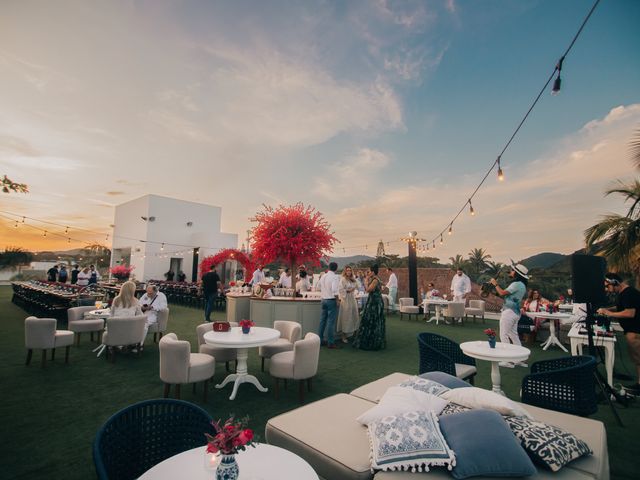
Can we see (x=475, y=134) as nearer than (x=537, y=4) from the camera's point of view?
No

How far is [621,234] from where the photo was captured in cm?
734

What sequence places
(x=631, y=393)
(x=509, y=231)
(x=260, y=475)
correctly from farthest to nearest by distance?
1. (x=509, y=231)
2. (x=631, y=393)
3. (x=260, y=475)

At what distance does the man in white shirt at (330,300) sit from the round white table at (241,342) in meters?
2.39

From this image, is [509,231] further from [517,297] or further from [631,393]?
[631,393]

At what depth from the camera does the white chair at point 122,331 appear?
5.17 meters

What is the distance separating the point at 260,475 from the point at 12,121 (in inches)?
393

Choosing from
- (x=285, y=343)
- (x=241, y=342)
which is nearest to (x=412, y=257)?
(x=285, y=343)

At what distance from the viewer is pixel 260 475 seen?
1266 mm

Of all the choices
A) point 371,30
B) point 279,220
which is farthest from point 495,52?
point 279,220

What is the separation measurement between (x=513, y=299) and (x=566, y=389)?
110 inches

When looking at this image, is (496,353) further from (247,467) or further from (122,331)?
(122,331)

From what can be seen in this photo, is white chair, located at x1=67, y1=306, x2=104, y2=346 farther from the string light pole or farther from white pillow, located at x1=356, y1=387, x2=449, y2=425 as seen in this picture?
the string light pole

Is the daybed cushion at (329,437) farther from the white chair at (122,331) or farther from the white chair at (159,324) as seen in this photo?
the white chair at (159,324)

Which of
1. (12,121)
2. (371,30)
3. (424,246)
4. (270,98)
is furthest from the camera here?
(424,246)
